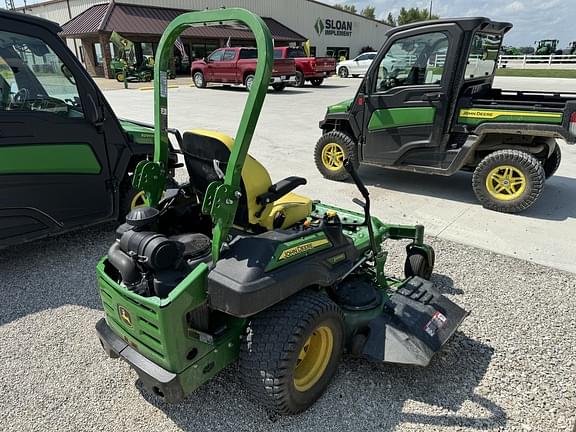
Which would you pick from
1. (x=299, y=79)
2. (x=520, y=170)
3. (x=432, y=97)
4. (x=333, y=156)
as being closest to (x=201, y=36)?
(x=299, y=79)

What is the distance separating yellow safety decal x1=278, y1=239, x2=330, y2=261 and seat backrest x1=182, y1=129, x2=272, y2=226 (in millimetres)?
401

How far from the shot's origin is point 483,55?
19.0ft

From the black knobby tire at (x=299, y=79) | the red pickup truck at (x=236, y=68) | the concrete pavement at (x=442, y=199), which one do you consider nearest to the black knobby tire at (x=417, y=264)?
the concrete pavement at (x=442, y=199)

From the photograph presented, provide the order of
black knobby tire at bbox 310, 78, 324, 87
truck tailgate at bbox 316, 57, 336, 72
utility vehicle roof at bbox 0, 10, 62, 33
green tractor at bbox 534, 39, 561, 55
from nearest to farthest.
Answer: utility vehicle roof at bbox 0, 10, 62, 33 → truck tailgate at bbox 316, 57, 336, 72 → black knobby tire at bbox 310, 78, 324, 87 → green tractor at bbox 534, 39, 561, 55

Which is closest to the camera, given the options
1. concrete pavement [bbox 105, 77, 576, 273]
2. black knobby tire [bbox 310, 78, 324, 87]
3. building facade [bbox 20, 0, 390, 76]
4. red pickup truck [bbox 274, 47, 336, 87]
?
concrete pavement [bbox 105, 77, 576, 273]

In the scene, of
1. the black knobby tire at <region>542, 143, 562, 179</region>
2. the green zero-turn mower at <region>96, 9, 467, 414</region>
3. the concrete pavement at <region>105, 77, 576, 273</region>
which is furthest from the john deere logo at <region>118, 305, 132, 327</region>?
the black knobby tire at <region>542, 143, 562, 179</region>

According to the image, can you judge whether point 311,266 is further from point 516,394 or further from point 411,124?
point 411,124

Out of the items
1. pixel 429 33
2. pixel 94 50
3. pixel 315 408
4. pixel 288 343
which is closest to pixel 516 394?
pixel 315 408

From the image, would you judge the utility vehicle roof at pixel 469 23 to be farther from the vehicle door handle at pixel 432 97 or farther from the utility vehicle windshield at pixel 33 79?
the utility vehicle windshield at pixel 33 79

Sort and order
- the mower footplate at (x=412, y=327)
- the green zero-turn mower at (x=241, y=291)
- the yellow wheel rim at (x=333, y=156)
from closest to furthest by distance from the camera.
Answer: the green zero-turn mower at (x=241, y=291) < the mower footplate at (x=412, y=327) < the yellow wheel rim at (x=333, y=156)

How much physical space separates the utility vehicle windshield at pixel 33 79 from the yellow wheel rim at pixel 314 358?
10.4 feet

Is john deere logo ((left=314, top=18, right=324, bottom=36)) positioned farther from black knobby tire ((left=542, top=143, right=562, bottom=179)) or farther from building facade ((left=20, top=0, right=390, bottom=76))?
black knobby tire ((left=542, top=143, right=562, bottom=179))

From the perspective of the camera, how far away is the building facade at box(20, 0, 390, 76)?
25.9m

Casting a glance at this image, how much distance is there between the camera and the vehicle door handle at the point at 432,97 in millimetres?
5457
